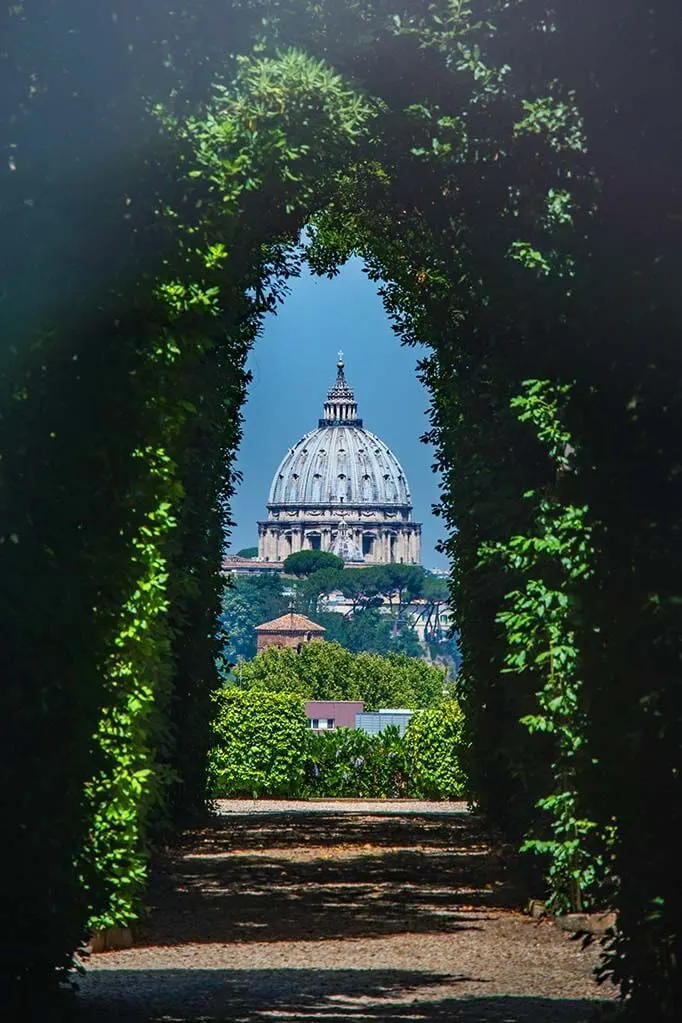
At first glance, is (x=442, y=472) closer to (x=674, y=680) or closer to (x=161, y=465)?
(x=161, y=465)

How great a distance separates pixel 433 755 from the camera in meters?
38.1

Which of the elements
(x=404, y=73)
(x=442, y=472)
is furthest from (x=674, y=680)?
(x=442, y=472)

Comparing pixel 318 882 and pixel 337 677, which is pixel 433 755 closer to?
pixel 318 882

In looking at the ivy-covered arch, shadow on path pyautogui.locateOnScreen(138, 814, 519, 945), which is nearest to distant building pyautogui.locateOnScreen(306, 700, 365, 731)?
shadow on path pyautogui.locateOnScreen(138, 814, 519, 945)

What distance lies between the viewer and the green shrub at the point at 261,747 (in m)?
37.6

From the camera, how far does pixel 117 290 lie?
8.74m

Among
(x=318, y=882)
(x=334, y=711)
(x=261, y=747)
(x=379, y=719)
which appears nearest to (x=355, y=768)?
(x=261, y=747)

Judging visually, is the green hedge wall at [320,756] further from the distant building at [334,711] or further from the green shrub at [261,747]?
the distant building at [334,711]

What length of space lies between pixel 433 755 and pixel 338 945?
79.0 feet

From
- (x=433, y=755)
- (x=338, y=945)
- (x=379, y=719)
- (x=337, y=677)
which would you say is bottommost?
(x=338, y=945)

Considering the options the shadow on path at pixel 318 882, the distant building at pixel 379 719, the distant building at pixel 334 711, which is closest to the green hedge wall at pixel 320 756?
the shadow on path at pixel 318 882

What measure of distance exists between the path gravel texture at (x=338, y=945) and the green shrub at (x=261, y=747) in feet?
42.2

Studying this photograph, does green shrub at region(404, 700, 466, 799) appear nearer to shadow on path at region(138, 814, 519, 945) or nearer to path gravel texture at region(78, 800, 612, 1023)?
shadow on path at region(138, 814, 519, 945)

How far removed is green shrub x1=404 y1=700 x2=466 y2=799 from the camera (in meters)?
37.2
